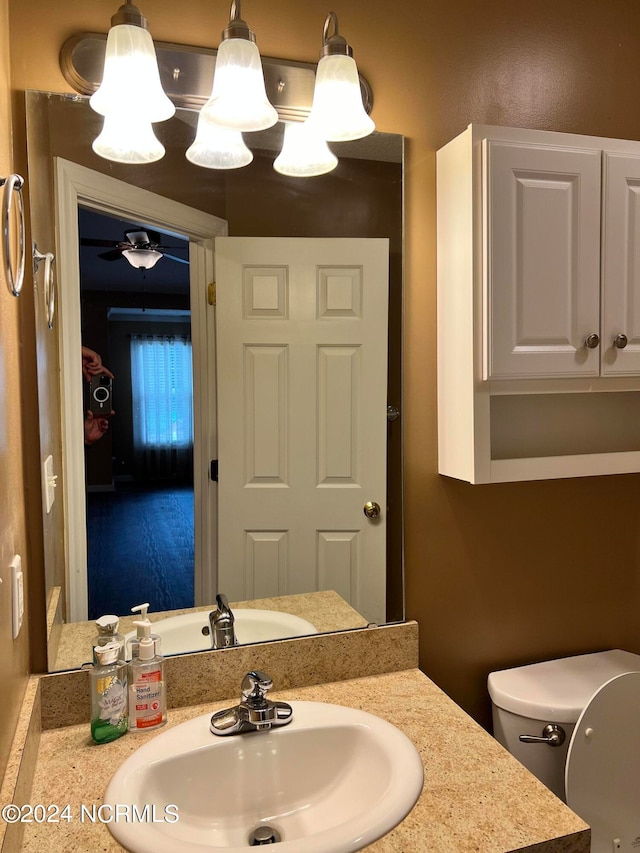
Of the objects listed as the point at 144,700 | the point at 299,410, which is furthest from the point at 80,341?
the point at 144,700

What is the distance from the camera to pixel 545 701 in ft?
4.55

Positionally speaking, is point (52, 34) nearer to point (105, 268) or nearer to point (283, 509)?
point (105, 268)

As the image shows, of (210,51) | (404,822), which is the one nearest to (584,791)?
(404,822)

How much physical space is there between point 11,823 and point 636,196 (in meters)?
1.53

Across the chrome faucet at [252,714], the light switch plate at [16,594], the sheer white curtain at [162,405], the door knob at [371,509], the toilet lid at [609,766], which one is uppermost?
the sheer white curtain at [162,405]

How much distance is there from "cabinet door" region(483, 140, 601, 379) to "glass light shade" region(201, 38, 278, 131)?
439 millimetres

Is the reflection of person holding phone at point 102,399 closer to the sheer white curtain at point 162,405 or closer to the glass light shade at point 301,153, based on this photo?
the sheer white curtain at point 162,405

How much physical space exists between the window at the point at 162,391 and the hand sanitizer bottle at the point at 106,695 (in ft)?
1.22

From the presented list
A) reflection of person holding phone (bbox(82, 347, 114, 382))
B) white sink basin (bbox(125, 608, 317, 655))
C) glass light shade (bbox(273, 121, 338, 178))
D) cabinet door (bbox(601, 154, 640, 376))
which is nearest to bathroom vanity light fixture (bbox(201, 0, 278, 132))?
glass light shade (bbox(273, 121, 338, 178))

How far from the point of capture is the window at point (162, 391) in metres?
1.24

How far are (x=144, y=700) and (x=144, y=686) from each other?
3cm

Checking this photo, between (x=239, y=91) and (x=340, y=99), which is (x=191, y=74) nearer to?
(x=239, y=91)

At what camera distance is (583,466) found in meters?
1.42

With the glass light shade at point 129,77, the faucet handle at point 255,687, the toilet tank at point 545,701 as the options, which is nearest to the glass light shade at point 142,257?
the glass light shade at point 129,77
